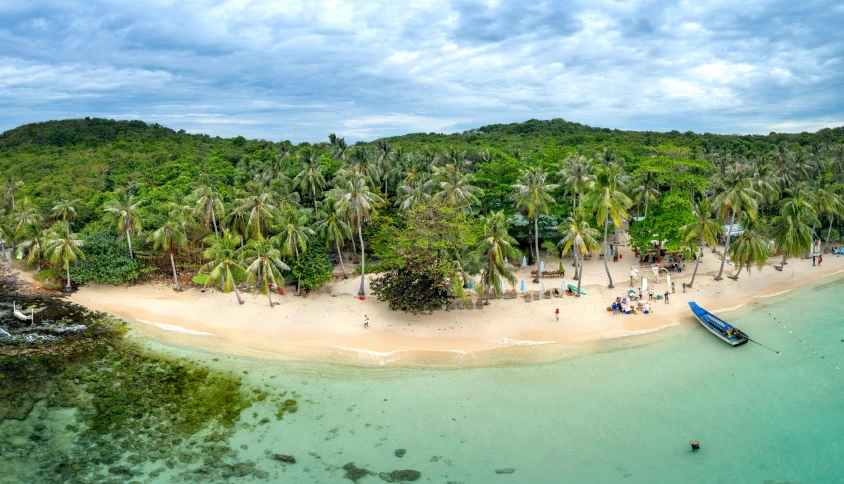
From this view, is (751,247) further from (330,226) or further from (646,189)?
(330,226)

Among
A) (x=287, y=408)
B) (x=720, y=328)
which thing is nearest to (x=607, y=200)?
(x=720, y=328)

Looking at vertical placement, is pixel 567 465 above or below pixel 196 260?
below

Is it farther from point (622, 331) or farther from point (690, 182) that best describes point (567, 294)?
point (690, 182)

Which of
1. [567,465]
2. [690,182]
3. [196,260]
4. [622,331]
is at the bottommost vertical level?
[567,465]

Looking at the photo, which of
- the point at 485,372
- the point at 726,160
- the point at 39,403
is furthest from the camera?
the point at 726,160

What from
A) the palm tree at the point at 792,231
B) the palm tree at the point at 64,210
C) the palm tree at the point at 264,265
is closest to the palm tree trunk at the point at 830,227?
the palm tree at the point at 792,231

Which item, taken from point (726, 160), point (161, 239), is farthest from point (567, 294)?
point (726, 160)

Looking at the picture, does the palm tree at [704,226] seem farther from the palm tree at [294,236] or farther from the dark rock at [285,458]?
the dark rock at [285,458]
